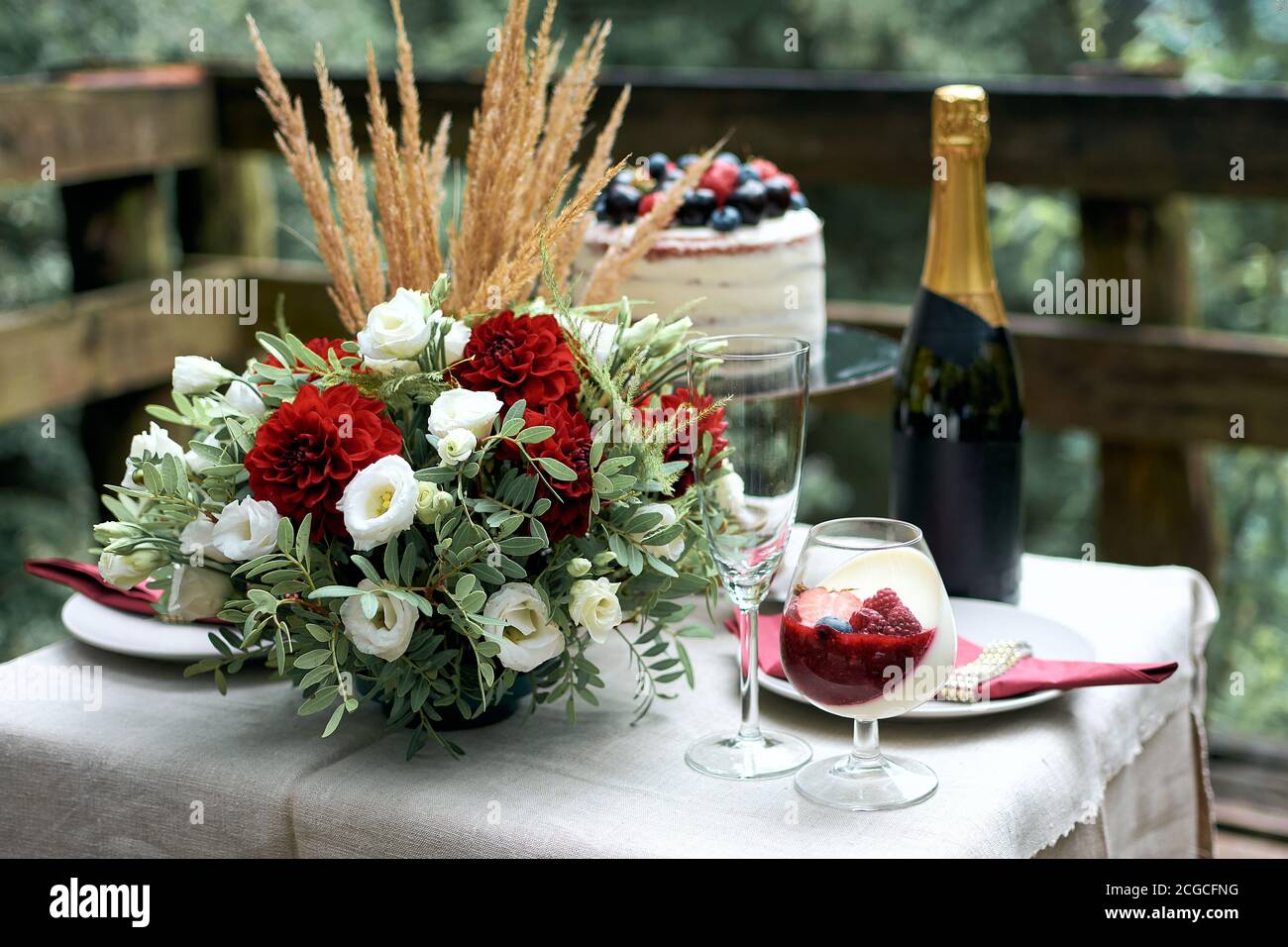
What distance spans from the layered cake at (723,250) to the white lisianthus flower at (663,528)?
44cm

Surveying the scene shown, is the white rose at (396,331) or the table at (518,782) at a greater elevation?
the white rose at (396,331)

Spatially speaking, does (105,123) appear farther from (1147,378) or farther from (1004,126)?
(1147,378)

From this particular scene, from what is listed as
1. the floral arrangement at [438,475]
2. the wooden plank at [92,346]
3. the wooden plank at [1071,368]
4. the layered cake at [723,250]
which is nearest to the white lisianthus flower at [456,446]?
the floral arrangement at [438,475]

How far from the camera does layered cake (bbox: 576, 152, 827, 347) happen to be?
1.40 m

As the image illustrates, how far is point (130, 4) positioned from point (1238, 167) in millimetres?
3394

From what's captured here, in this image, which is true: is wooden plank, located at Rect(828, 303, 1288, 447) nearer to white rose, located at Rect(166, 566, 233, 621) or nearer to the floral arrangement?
the floral arrangement

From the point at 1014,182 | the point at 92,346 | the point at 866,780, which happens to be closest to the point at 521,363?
the point at 866,780

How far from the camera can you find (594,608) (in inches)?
37.2

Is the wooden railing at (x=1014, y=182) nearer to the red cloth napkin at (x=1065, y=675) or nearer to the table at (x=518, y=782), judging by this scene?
the table at (x=518, y=782)

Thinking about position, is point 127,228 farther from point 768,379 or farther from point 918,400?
point 768,379

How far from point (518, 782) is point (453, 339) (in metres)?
0.32

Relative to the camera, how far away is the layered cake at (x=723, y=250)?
54.9 inches

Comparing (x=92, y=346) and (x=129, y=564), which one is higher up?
(x=92, y=346)

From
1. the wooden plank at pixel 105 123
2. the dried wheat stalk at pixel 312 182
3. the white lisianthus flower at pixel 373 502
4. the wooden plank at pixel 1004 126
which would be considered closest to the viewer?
the white lisianthus flower at pixel 373 502
